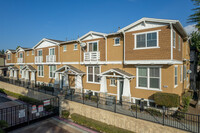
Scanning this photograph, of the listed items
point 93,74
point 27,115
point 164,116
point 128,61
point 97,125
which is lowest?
point 97,125

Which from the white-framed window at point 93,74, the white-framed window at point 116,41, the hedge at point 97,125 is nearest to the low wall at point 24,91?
the white-framed window at point 93,74

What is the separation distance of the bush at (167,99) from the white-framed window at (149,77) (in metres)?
1.15

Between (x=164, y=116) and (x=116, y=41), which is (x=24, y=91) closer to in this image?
(x=116, y=41)

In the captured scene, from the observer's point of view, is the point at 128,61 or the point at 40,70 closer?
the point at 128,61

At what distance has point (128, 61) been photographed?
520 inches

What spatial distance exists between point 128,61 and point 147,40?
274 centimetres

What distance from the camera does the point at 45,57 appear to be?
78.5 ft

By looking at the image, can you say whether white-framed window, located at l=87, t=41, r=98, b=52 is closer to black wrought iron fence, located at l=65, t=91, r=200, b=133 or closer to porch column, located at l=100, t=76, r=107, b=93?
porch column, located at l=100, t=76, r=107, b=93

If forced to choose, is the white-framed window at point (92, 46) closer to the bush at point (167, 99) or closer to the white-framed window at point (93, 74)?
the white-framed window at point (93, 74)

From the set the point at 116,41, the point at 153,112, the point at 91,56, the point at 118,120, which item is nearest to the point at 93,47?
the point at 91,56

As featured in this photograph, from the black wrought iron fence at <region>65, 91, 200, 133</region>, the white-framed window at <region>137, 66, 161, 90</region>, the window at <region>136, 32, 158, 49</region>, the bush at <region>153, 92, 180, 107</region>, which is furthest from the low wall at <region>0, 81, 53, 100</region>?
the bush at <region>153, 92, 180, 107</region>

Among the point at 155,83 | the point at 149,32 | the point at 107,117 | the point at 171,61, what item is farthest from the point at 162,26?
the point at 107,117

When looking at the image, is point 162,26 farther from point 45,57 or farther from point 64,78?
point 45,57

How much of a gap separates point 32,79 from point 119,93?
64.1 feet
